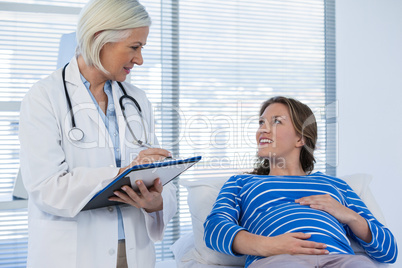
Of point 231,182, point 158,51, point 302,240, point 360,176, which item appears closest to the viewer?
point 302,240

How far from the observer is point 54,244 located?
123 cm

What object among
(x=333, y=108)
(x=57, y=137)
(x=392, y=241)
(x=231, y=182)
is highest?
(x=333, y=108)

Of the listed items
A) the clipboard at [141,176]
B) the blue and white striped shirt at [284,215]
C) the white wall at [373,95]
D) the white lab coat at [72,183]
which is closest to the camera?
the clipboard at [141,176]

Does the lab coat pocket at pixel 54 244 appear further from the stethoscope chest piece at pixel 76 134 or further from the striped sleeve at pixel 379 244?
the striped sleeve at pixel 379 244

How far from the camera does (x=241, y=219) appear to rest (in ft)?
5.43

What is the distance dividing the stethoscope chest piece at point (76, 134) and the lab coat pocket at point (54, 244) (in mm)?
263

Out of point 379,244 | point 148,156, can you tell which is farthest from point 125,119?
point 379,244

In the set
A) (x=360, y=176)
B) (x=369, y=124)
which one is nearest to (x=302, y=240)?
(x=360, y=176)

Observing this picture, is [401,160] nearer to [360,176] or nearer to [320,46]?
[320,46]

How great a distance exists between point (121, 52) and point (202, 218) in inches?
34.4

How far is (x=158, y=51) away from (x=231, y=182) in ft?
4.04

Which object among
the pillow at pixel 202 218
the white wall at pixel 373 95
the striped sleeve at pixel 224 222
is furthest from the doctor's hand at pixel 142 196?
the white wall at pixel 373 95

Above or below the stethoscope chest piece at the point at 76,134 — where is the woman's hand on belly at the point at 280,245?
below

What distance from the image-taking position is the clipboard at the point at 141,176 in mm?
1054
